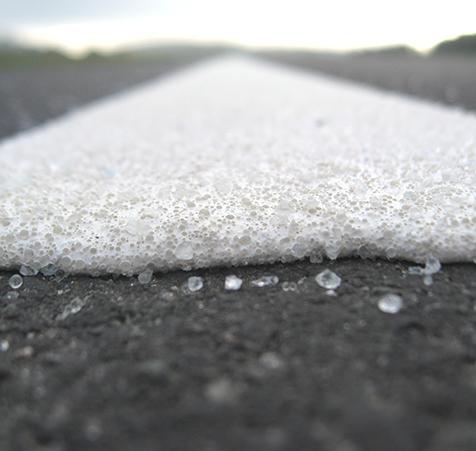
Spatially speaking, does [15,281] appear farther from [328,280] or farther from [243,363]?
[328,280]

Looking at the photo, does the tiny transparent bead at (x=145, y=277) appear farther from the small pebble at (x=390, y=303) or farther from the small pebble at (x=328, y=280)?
the small pebble at (x=390, y=303)

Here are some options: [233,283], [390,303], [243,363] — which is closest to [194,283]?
[233,283]

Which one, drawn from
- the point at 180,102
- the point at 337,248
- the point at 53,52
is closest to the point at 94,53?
the point at 53,52

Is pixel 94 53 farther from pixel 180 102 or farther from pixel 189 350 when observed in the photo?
pixel 189 350

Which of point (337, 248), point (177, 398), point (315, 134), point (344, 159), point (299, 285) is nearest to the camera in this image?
point (177, 398)

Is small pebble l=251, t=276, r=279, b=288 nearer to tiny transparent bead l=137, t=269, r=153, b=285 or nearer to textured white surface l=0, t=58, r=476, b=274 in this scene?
textured white surface l=0, t=58, r=476, b=274

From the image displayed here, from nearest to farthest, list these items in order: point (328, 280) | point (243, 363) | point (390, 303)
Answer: point (243, 363) → point (390, 303) → point (328, 280)

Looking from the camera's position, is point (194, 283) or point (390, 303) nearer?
point (390, 303)
